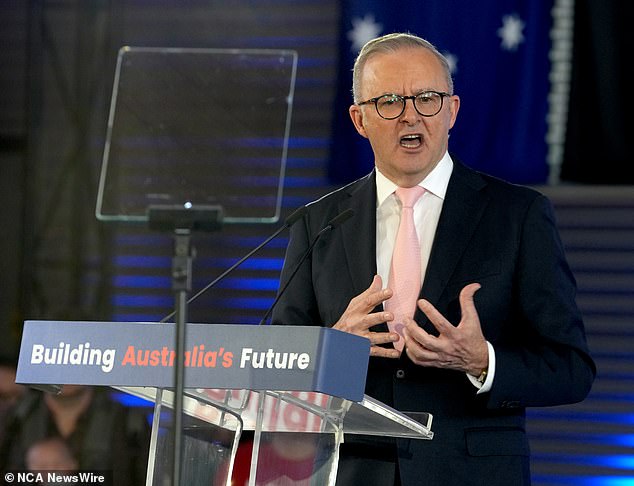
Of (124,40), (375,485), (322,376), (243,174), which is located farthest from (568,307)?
(124,40)

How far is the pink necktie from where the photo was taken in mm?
2660

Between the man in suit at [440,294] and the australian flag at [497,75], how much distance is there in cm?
251

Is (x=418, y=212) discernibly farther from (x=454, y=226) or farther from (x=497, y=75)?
(x=497, y=75)

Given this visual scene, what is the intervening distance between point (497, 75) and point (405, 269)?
9.56 feet

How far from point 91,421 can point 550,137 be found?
2.70 metres

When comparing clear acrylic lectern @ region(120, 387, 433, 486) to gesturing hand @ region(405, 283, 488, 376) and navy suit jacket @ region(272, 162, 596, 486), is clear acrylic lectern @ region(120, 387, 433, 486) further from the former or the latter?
navy suit jacket @ region(272, 162, 596, 486)

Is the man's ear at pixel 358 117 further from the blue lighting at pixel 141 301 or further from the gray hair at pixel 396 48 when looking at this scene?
the blue lighting at pixel 141 301

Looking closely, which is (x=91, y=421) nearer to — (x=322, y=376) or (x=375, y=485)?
(x=375, y=485)

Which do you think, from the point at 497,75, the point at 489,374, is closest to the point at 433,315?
the point at 489,374

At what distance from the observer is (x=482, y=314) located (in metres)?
2.60

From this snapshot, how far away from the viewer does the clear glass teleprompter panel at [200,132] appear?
199 inches

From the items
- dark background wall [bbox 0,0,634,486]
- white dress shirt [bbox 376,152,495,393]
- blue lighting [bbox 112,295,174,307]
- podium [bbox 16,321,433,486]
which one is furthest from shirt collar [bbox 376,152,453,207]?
blue lighting [bbox 112,295,174,307]

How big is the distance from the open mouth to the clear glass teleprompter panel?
2.07m

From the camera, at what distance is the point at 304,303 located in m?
2.83
